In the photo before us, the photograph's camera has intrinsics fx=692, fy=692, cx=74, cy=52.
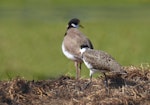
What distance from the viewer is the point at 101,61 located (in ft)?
28.9

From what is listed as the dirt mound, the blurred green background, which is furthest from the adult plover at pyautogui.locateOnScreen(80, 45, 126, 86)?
the blurred green background

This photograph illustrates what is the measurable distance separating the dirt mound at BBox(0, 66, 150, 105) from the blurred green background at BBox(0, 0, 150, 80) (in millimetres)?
852

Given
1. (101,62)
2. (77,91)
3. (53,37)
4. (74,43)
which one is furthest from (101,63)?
(53,37)

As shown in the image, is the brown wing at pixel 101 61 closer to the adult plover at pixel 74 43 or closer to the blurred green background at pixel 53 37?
the adult plover at pixel 74 43

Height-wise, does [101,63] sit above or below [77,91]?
above

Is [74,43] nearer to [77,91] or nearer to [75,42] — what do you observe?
[75,42]

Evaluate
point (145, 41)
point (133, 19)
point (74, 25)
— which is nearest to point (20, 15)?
point (133, 19)

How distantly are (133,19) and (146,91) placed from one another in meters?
29.5

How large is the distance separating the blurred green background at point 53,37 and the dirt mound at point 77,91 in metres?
0.85

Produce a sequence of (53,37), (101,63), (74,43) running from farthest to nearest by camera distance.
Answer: (53,37), (74,43), (101,63)

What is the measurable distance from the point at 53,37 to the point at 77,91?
18.7 metres

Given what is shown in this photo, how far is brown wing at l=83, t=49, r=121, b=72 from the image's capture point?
876 centimetres

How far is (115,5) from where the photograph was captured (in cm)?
5112

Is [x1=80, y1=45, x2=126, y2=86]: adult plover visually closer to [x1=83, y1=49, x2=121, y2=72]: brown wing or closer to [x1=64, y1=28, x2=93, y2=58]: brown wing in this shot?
[x1=83, y1=49, x2=121, y2=72]: brown wing
